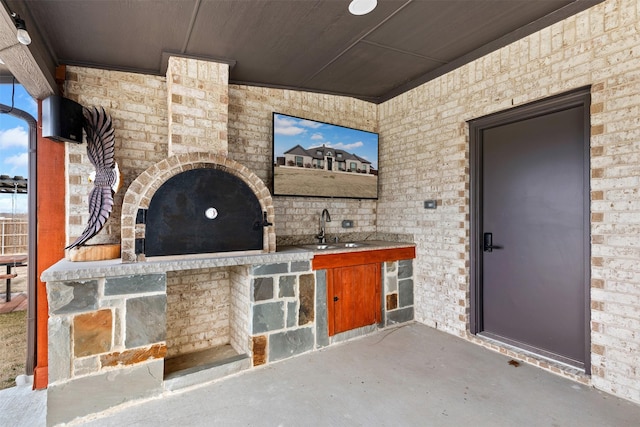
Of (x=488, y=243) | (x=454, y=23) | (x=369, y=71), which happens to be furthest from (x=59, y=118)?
(x=488, y=243)

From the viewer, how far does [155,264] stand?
2279mm

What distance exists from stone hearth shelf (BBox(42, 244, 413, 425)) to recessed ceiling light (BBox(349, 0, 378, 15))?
6.51 feet

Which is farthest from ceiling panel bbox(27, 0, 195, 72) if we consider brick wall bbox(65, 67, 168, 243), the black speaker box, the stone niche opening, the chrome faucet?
the chrome faucet

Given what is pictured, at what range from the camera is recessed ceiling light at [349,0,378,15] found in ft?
7.12

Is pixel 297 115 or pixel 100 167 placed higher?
pixel 297 115

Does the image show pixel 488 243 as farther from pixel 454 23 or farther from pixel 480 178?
pixel 454 23

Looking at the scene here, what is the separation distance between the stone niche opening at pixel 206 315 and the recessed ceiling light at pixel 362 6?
223 centimetres

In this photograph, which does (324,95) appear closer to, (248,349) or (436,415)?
(248,349)

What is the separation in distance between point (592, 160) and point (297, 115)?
280 cm

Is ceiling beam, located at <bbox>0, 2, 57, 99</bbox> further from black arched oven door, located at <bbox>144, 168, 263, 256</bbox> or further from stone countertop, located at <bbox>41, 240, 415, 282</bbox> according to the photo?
stone countertop, located at <bbox>41, 240, 415, 282</bbox>

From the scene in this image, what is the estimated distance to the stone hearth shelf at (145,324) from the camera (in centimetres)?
203

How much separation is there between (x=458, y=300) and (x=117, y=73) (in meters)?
3.97

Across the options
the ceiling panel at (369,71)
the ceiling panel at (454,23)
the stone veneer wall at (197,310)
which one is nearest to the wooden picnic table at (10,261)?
the stone veneer wall at (197,310)

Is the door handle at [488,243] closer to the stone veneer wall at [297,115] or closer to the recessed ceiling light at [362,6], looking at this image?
the stone veneer wall at [297,115]
